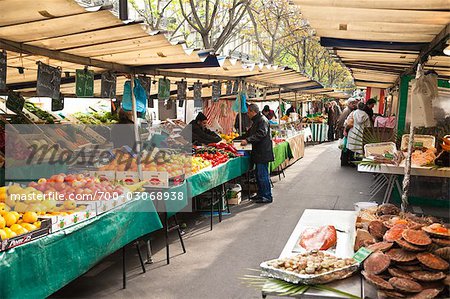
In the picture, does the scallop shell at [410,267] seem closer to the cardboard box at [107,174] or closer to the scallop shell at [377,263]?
the scallop shell at [377,263]

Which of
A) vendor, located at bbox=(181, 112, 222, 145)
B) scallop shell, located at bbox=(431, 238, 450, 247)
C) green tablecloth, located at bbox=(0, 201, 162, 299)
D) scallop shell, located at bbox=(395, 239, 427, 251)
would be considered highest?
vendor, located at bbox=(181, 112, 222, 145)

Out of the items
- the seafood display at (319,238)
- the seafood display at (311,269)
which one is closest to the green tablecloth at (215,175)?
the seafood display at (319,238)

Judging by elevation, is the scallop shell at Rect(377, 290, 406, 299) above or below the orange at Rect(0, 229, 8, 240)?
below

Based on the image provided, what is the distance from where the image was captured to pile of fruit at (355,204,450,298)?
278cm

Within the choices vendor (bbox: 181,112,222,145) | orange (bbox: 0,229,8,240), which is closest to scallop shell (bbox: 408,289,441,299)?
orange (bbox: 0,229,8,240)

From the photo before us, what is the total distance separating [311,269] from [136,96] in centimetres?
461

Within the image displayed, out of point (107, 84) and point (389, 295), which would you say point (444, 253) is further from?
point (107, 84)

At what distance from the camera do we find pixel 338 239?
12.9ft

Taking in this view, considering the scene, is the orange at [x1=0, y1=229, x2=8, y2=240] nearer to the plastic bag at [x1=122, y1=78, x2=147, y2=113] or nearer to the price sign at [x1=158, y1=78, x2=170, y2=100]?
the plastic bag at [x1=122, y1=78, x2=147, y2=113]

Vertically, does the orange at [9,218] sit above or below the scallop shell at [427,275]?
above

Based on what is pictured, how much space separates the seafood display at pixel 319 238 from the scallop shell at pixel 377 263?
59 cm

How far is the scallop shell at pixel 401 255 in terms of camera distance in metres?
2.97

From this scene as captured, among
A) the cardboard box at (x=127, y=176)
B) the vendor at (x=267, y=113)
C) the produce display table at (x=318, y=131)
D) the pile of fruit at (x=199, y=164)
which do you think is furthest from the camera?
the produce display table at (x=318, y=131)

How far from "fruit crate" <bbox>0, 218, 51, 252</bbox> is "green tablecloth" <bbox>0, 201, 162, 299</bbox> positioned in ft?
0.13
